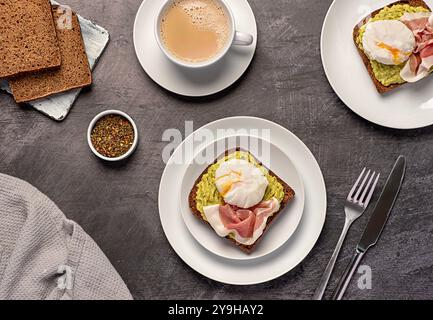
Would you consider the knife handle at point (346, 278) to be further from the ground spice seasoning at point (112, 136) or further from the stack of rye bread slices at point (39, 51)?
the stack of rye bread slices at point (39, 51)

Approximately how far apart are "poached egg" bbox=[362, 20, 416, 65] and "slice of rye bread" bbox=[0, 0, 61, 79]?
3.36 feet

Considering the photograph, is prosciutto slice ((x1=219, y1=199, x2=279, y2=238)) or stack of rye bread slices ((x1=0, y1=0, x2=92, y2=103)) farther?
stack of rye bread slices ((x1=0, y1=0, x2=92, y2=103))

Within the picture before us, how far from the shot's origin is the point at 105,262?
6.52 ft

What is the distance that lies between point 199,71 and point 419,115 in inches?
28.8

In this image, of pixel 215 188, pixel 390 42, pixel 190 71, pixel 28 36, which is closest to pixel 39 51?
pixel 28 36

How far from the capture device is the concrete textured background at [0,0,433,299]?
6.64 ft

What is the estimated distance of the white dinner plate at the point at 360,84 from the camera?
77.5 inches

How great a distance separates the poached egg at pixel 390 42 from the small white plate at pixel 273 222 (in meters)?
0.44

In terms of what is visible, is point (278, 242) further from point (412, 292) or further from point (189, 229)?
point (412, 292)

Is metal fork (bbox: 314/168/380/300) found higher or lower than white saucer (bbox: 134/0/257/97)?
lower

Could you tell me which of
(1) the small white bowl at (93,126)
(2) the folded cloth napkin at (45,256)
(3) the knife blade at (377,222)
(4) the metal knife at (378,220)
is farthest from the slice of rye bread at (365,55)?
(2) the folded cloth napkin at (45,256)

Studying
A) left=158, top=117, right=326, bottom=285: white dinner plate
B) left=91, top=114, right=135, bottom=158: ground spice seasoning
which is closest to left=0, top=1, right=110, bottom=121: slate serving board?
left=91, top=114, right=135, bottom=158: ground spice seasoning

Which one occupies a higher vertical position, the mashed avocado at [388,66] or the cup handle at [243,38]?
the mashed avocado at [388,66]

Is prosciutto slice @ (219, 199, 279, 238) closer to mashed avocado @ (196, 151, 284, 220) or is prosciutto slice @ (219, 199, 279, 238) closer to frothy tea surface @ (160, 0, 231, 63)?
Result: mashed avocado @ (196, 151, 284, 220)
